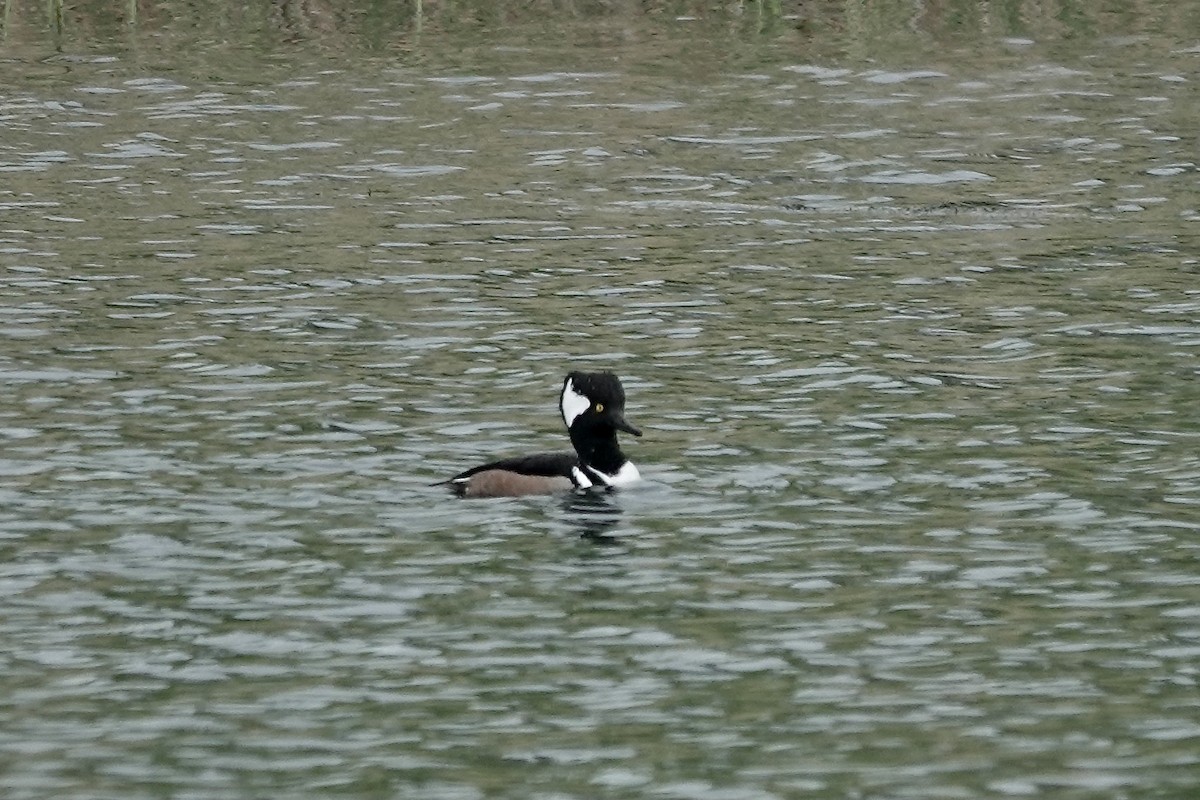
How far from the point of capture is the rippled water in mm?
10984

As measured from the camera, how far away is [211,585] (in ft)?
43.5

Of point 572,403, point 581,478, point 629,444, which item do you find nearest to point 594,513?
point 581,478

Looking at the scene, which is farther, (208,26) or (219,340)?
(208,26)

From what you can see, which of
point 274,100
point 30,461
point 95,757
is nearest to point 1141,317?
point 30,461

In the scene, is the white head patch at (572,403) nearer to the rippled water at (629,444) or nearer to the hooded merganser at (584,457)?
the hooded merganser at (584,457)

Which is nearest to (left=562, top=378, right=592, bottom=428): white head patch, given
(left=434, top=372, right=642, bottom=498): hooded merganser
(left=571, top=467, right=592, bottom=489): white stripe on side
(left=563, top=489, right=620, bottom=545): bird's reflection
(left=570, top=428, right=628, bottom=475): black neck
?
(left=434, top=372, right=642, bottom=498): hooded merganser

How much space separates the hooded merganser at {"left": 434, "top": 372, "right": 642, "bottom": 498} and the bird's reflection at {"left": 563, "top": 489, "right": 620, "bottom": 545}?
4.5 inches

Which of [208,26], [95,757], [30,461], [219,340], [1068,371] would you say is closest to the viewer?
[95,757]

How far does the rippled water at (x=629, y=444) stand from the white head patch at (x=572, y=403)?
61 cm

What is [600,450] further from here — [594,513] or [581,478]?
[594,513]

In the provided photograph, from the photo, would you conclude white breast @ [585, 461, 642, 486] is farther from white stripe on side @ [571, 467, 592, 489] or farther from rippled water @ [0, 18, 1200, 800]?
rippled water @ [0, 18, 1200, 800]

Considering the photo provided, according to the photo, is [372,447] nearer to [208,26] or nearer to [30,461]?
[30,461]

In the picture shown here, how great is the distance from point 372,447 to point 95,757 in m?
5.98

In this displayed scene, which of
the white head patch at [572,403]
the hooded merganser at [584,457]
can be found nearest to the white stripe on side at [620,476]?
the hooded merganser at [584,457]
